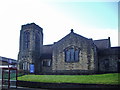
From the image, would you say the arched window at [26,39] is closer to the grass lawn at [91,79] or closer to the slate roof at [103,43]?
the grass lawn at [91,79]

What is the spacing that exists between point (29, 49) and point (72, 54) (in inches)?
465

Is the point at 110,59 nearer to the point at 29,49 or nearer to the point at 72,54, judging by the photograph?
the point at 72,54

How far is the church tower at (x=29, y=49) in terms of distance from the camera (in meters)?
35.2

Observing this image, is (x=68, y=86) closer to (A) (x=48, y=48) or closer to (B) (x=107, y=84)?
(B) (x=107, y=84)

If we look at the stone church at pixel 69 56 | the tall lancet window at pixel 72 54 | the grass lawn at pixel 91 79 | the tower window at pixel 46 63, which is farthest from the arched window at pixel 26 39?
the grass lawn at pixel 91 79

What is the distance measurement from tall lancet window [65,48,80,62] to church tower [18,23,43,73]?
9451 millimetres

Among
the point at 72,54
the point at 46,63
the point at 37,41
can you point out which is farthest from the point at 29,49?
the point at 72,54

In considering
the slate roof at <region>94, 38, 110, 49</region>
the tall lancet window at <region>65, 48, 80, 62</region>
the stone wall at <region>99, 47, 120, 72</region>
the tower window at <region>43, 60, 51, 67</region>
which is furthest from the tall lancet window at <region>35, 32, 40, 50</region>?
the stone wall at <region>99, 47, 120, 72</region>

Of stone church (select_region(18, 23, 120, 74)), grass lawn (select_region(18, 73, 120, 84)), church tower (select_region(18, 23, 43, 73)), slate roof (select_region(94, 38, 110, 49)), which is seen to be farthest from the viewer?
church tower (select_region(18, 23, 43, 73))

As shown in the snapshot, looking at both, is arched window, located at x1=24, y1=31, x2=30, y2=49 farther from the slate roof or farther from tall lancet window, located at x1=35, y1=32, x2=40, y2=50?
the slate roof

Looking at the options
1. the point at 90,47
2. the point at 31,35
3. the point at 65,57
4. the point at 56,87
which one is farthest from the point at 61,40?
the point at 56,87

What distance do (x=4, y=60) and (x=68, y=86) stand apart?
8.12 meters

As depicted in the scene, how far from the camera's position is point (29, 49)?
36000 mm

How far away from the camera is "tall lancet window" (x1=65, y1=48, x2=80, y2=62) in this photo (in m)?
29.0
